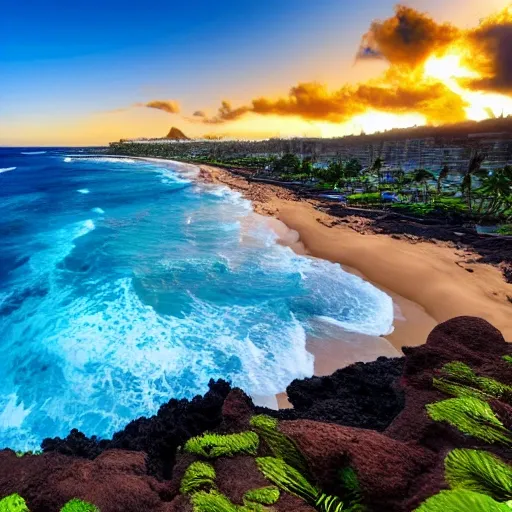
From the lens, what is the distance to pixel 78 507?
549 cm

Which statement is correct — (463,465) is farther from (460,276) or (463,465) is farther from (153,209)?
(153,209)

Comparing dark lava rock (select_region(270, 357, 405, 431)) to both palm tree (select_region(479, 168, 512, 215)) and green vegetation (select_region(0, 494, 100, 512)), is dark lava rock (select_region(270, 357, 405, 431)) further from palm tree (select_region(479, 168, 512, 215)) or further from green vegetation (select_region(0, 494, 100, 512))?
palm tree (select_region(479, 168, 512, 215))

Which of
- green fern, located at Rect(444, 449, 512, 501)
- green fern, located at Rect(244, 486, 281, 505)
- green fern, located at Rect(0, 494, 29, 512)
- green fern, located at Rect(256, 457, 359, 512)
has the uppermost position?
green fern, located at Rect(444, 449, 512, 501)

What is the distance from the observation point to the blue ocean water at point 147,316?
13133mm

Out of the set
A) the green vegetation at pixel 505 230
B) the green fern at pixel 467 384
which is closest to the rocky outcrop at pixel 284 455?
the green fern at pixel 467 384

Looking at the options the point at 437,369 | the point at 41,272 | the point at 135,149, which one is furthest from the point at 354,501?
the point at 135,149

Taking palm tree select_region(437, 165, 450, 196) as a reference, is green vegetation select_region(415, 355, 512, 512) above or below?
below

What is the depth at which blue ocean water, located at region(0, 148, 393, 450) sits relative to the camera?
13.1m

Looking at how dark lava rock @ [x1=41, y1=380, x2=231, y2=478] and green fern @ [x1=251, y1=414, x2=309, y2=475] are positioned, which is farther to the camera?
dark lava rock @ [x1=41, y1=380, x2=231, y2=478]

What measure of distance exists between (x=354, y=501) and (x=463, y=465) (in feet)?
6.20

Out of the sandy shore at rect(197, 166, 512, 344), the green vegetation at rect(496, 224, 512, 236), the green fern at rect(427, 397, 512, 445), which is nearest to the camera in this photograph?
the green fern at rect(427, 397, 512, 445)

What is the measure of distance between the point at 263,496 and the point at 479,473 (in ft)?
11.3

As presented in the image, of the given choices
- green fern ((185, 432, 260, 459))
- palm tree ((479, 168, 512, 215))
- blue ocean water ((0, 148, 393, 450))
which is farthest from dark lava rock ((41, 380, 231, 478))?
palm tree ((479, 168, 512, 215))

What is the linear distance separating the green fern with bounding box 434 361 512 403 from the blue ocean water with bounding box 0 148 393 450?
21.4ft
